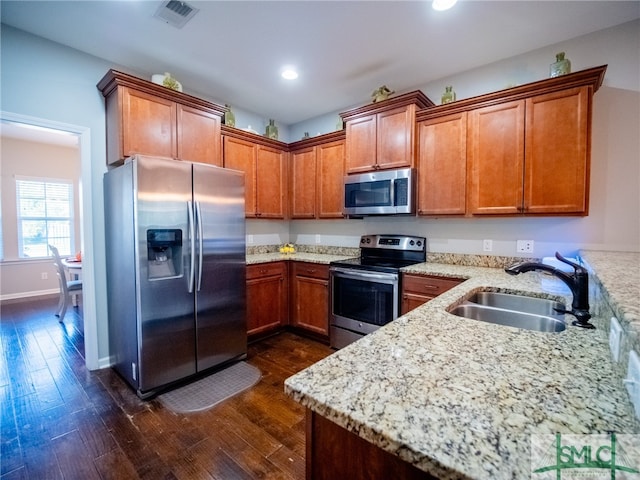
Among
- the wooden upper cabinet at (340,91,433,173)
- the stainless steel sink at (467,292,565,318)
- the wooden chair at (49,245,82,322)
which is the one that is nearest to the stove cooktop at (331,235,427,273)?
the wooden upper cabinet at (340,91,433,173)

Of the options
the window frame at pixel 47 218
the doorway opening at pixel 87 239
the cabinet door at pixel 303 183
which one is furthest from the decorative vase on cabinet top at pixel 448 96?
the window frame at pixel 47 218

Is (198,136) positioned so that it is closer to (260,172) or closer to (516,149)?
(260,172)

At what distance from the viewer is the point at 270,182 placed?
3.69 m

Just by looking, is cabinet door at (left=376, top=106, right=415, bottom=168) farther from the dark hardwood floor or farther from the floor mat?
the floor mat

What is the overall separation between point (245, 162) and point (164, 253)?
150 centimetres

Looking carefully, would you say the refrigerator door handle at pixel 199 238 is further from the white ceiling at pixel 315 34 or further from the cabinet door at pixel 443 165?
the cabinet door at pixel 443 165

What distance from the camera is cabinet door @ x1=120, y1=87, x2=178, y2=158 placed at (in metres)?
2.42

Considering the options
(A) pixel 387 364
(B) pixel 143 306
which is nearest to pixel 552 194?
(A) pixel 387 364

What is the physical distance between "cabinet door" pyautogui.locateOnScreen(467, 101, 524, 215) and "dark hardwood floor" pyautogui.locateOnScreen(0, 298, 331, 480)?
2163mm

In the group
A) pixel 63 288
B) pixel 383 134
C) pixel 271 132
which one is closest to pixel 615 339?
pixel 383 134

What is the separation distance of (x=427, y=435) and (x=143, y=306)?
221cm

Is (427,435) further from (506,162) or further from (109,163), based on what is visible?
(109,163)

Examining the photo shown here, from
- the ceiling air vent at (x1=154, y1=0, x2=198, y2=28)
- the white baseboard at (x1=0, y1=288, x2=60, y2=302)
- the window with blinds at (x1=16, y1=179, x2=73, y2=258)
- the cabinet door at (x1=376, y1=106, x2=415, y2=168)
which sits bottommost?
the white baseboard at (x1=0, y1=288, x2=60, y2=302)

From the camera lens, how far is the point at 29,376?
98.1 inches
